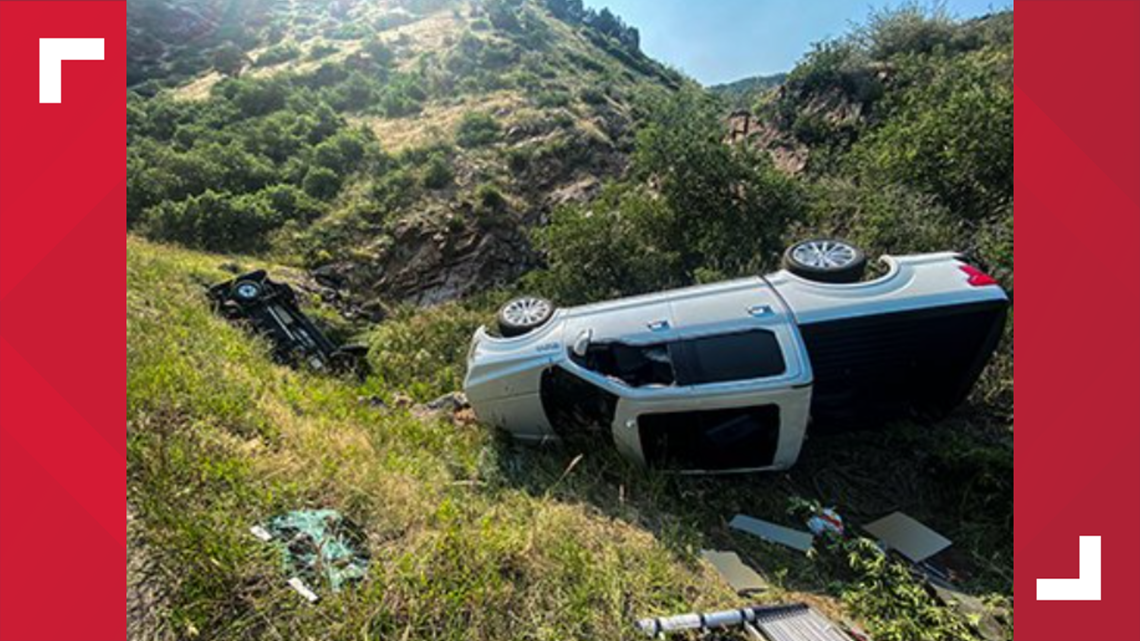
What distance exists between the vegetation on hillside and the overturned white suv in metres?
0.40

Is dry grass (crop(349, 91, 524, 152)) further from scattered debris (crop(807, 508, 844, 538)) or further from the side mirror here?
scattered debris (crop(807, 508, 844, 538))

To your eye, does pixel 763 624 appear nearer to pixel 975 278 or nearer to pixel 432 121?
pixel 975 278

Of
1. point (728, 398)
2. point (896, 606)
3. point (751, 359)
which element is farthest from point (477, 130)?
point (896, 606)

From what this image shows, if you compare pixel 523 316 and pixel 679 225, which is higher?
pixel 679 225

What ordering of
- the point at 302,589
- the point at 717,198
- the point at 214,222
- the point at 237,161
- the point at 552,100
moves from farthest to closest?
the point at 552,100 → the point at 237,161 → the point at 214,222 → the point at 717,198 → the point at 302,589

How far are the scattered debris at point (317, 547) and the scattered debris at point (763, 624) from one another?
1663mm

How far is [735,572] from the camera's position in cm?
409

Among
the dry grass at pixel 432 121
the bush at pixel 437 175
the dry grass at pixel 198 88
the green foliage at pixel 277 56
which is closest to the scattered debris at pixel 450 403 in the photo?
the bush at pixel 437 175

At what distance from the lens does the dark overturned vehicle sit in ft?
27.2

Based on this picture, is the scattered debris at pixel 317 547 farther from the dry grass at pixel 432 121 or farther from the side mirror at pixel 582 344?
the dry grass at pixel 432 121

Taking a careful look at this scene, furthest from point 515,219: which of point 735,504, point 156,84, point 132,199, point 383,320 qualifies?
point 156,84

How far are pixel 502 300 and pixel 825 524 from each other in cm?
1012

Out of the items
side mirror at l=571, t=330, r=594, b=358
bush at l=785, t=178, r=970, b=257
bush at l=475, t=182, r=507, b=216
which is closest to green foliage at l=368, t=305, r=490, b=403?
side mirror at l=571, t=330, r=594, b=358
